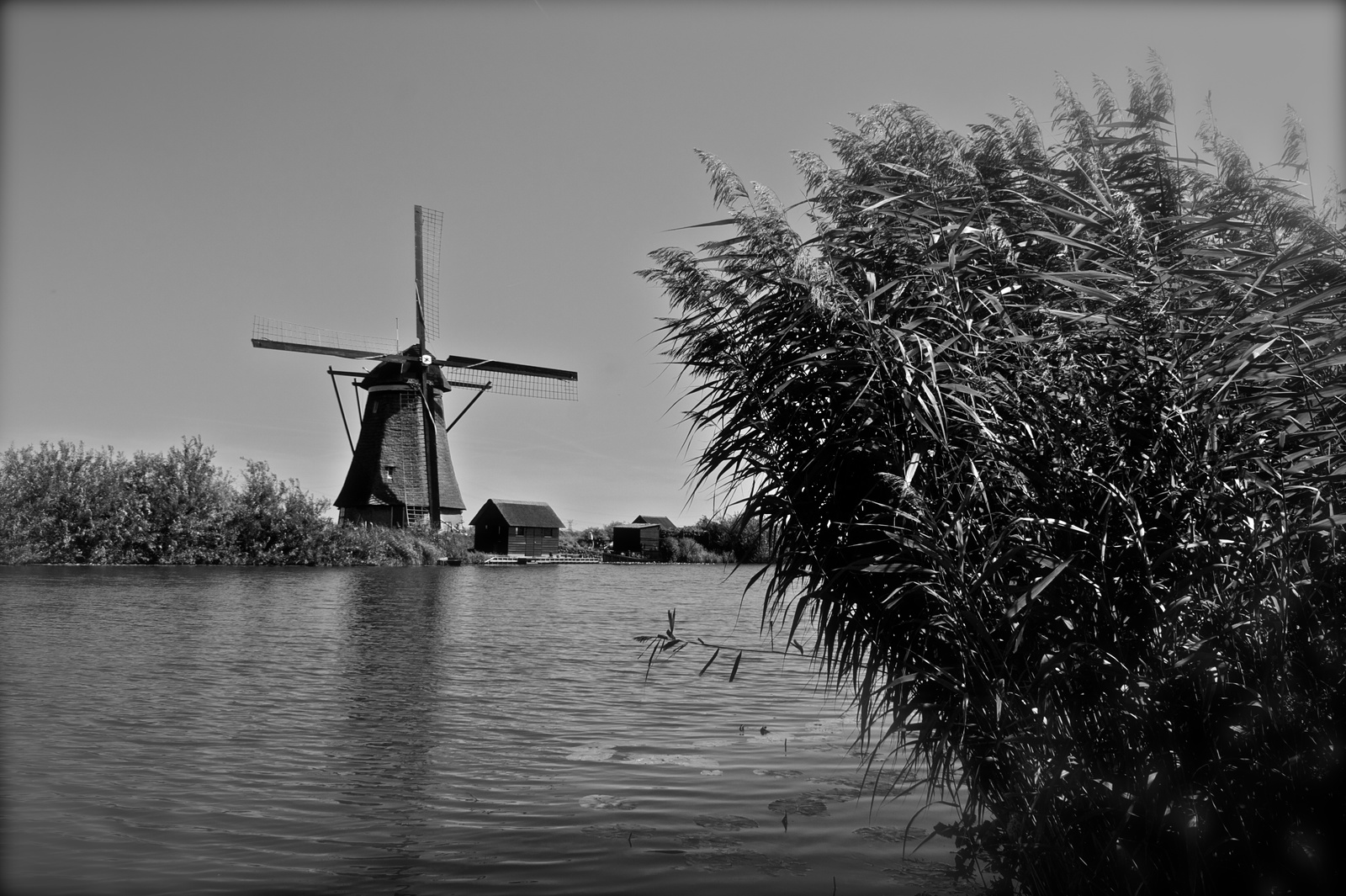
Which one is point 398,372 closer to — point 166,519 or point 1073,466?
point 166,519

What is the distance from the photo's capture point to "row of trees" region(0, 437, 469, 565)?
36656 mm

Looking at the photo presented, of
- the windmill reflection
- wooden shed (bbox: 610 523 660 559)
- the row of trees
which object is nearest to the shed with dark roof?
wooden shed (bbox: 610 523 660 559)

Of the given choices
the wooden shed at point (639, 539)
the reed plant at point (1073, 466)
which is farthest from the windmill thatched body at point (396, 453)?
the reed plant at point (1073, 466)

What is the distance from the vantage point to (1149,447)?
10.3 ft

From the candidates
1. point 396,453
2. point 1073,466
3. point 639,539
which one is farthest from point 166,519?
point 1073,466

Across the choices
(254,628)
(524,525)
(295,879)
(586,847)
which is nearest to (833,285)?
(586,847)

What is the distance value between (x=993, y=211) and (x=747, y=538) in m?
2.15

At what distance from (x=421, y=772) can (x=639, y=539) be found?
63.2 metres

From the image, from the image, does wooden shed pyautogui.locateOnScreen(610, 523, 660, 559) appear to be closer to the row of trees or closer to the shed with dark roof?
the shed with dark roof

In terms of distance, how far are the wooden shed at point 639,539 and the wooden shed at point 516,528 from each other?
11.5 metres

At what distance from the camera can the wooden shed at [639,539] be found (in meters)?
69.8

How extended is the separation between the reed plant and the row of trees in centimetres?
4123

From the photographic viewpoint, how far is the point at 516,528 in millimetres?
56062

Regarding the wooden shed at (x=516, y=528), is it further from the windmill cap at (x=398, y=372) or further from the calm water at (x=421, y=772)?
the calm water at (x=421, y=772)
